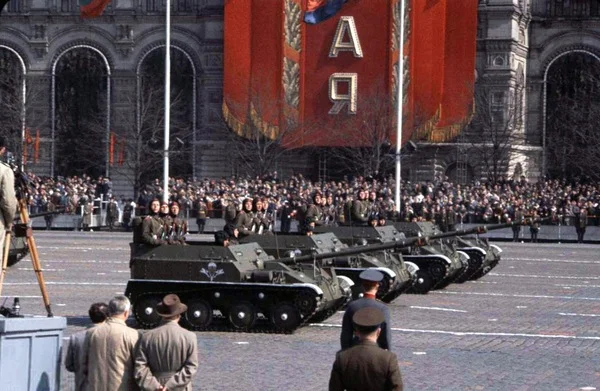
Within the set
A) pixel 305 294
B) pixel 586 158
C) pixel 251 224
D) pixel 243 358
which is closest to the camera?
pixel 243 358

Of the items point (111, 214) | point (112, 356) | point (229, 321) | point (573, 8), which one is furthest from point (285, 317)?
Answer: point (573, 8)

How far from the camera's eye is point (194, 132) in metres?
74.7

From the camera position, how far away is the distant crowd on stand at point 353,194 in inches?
2078

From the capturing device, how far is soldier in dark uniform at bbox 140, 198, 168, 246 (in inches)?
930

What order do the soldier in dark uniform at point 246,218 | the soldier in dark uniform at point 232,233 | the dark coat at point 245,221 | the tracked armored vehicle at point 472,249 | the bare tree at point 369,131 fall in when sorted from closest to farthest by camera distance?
the soldier in dark uniform at point 232,233 < the dark coat at point 245,221 < the soldier in dark uniform at point 246,218 < the tracked armored vehicle at point 472,249 < the bare tree at point 369,131

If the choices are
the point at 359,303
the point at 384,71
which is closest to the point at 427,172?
the point at 384,71

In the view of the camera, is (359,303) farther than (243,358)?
No

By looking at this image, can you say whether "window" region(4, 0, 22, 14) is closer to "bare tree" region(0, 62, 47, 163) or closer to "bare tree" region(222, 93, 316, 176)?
"bare tree" region(0, 62, 47, 163)

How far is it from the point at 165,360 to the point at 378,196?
4275 centimetres

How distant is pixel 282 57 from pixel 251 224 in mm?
43599

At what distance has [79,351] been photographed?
12.4 metres

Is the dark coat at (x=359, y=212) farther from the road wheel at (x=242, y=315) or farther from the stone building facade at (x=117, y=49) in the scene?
the stone building facade at (x=117, y=49)

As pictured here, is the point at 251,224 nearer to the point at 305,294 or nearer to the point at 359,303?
the point at 305,294

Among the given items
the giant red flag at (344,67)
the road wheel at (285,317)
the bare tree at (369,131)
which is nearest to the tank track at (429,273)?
the road wheel at (285,317)
